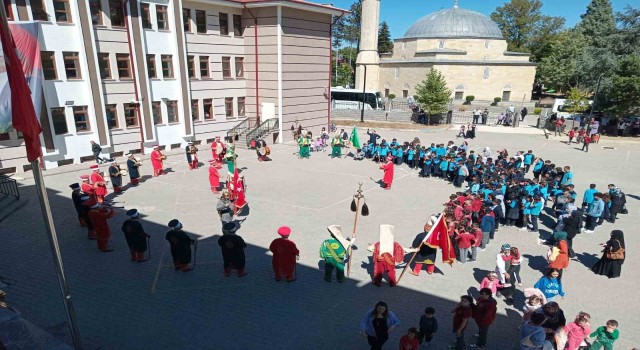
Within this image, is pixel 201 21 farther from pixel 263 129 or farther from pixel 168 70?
pixel 263 129

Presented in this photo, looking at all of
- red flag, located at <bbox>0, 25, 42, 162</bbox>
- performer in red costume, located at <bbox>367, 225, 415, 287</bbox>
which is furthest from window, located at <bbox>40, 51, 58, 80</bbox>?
performer in red costume, located at <bbox>367, 225, 415, 287</bbox>

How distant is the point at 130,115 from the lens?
2312 cm

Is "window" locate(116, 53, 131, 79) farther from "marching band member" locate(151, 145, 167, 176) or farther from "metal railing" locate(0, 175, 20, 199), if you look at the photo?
"metal railing" locate(0, 175, 20, 199)

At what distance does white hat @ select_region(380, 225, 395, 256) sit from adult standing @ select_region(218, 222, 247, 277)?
3291 mm

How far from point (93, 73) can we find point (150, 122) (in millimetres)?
4110

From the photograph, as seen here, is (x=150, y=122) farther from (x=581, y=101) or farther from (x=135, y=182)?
(x=581, y=101)

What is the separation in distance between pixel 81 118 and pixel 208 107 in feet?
26.3

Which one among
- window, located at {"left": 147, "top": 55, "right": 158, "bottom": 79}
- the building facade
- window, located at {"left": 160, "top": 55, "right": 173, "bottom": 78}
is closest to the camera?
the building facade

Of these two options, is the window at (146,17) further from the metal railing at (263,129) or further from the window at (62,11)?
the metal railing at (263,129)

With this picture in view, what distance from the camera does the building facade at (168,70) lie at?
19.7 meters

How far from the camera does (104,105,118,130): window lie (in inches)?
872

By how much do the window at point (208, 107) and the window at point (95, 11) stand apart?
7.59 meters

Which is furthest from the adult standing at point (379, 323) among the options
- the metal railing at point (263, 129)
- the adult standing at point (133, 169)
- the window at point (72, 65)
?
the metal railing at point (263, 129)

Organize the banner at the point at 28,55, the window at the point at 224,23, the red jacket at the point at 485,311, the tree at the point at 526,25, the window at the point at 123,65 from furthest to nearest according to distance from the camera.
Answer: the tree at the point at 526,25 < the window at the point at 224,23 < the window at the point at 123,65 < the banner at the point at 28,55 < the red jacket at the point at 485,311
